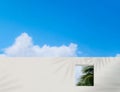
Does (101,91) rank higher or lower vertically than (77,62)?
lower

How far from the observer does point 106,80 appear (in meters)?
13.2

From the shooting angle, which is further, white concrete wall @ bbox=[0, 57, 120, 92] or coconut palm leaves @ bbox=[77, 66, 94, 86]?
coconut palm leaves @ bbox=[77, 66, 94, 86]

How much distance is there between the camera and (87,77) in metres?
13.5

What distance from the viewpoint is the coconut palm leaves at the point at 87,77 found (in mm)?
13391

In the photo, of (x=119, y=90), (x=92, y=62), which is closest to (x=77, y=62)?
(x=92, y=62)

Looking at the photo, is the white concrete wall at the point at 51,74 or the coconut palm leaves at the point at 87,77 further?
the coconut palm leaves at the point at 87,77

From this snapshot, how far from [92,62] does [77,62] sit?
18.6 inches

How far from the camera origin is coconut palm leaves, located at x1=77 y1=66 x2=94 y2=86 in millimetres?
13391

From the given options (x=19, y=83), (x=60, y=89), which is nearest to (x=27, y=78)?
→ (x=19, y=83)

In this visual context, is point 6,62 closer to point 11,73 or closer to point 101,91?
point 11,73

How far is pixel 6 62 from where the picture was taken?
1385 cm

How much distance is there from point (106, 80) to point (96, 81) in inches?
12.2

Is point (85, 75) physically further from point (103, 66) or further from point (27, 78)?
point (27, 78)

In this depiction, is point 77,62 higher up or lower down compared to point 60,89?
higher up
